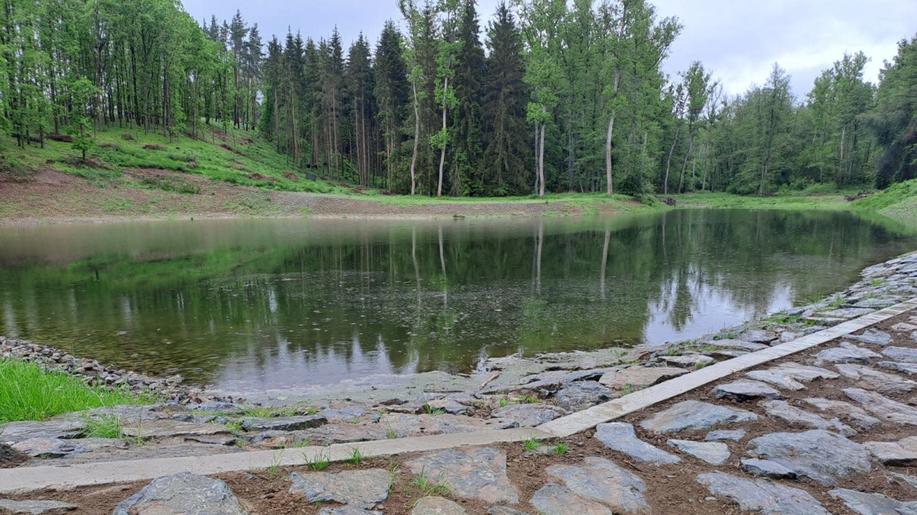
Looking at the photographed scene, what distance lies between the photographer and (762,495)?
2672 millimetres

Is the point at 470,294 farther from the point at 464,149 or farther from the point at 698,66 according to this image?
the point at 698,66

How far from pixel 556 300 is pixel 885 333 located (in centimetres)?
583

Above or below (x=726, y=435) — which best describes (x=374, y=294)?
below

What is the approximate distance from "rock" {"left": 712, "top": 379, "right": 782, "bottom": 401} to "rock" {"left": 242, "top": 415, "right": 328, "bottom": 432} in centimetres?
312

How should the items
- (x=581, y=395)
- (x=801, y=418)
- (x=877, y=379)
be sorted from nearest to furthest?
(x=801, y=418)
(x=877, y=379)
(x=581, y=395)

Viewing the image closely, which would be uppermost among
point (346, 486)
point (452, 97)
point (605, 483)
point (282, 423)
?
point (452, 97)

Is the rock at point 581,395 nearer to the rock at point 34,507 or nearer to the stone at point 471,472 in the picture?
the stone at point 471,472

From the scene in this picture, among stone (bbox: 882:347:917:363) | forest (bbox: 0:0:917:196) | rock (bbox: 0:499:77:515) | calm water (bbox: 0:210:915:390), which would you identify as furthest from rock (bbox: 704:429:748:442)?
forest (bbox: 0:0:917:196)

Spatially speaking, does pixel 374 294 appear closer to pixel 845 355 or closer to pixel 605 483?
pixel 845 355

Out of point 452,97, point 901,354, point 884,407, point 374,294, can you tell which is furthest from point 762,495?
point 452,97

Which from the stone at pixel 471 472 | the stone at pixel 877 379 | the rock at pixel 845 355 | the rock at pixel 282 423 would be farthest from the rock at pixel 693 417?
the rock at pixel 282 423

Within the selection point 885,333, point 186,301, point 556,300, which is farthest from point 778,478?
point 186,301

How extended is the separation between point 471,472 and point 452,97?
44.2 meters

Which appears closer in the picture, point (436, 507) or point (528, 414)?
point (436, 507)
